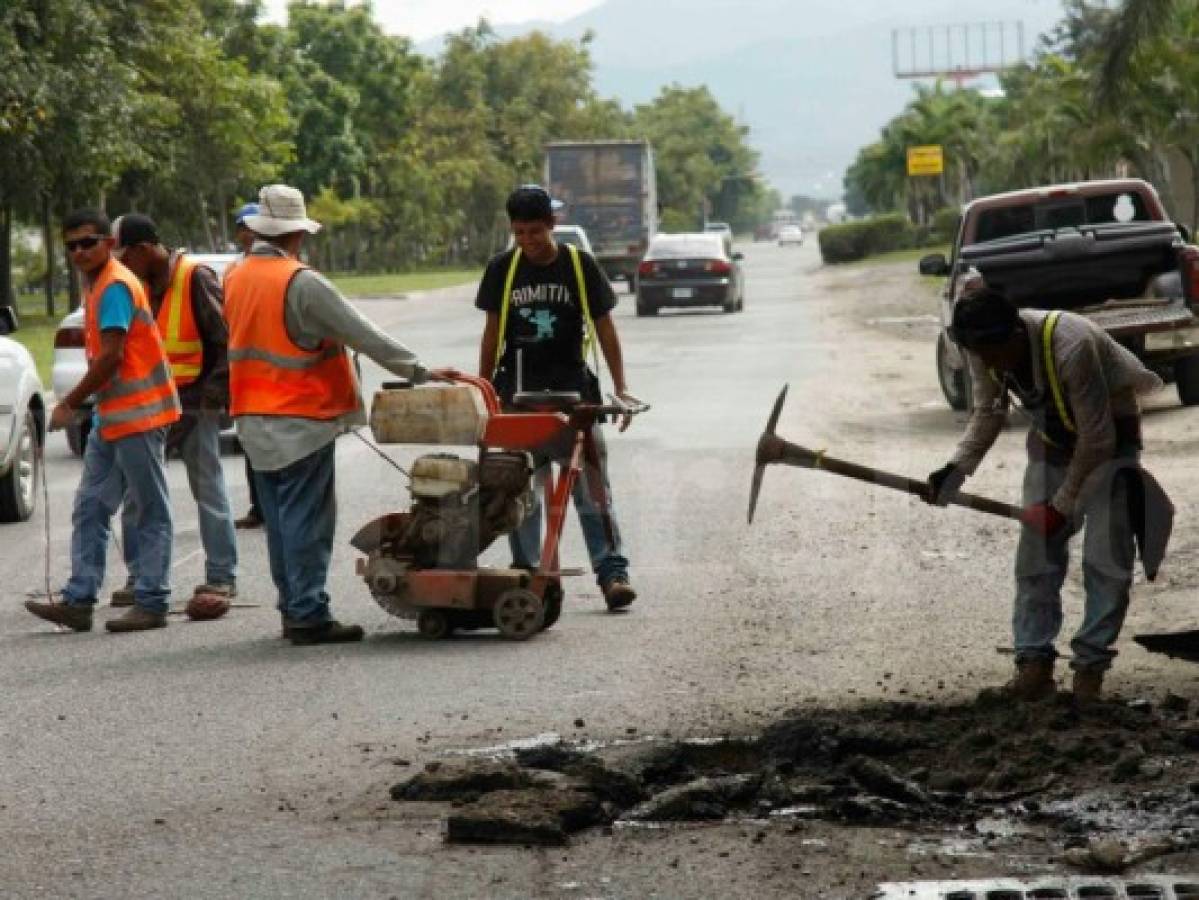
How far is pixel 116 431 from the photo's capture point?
437 inches

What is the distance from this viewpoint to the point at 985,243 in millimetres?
19922

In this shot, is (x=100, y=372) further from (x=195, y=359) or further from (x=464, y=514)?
(x=464, y=514)

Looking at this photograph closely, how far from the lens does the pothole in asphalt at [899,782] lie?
21.6ft

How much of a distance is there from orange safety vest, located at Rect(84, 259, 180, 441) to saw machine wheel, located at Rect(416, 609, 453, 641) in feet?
5.56

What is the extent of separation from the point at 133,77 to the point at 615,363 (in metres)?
35.6

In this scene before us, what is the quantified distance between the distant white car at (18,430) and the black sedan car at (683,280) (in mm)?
28491

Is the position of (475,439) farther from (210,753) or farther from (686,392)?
(686,392)

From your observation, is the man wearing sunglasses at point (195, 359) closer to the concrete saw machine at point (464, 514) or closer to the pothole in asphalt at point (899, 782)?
the concrete saw machine at point (464, 514)

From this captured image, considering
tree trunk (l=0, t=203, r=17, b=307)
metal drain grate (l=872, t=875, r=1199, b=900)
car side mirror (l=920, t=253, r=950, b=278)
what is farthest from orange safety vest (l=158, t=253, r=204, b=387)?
tree trunk (l=0, t=203, r=17, b=307)

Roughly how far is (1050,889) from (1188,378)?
14.9 meters

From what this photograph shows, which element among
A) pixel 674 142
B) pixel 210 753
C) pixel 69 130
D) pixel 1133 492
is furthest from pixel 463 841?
pixel 674 142

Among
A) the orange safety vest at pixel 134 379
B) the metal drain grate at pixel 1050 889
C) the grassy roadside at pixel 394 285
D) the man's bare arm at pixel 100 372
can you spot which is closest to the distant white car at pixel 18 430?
the orange safety vest at pixel 134 379

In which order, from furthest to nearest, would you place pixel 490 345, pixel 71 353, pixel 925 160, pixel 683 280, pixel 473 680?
pixel 925 160 < pixel 683 280 < pixel 71 353 < pixel 490 345 < pixel 473 680

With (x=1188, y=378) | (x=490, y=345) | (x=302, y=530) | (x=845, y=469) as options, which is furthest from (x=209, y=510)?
(x=1188, y=378)
